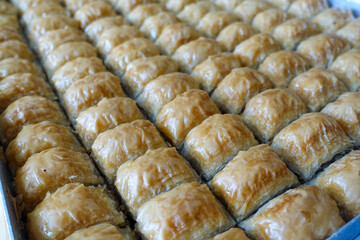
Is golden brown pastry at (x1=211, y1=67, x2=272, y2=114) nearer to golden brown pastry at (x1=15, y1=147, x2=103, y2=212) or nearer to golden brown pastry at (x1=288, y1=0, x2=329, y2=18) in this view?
golden brown pastry at (x1=15, y1=147, x2=103, y2=212)

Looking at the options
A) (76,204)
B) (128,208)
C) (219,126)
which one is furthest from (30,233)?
(219,126)

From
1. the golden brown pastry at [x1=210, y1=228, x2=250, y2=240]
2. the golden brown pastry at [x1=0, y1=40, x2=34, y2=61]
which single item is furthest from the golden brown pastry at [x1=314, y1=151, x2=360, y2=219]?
the golden brown pastry at [x1=0, y1=40, x2=34, y2=61]

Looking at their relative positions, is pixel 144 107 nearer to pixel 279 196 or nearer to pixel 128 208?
pixel 128 208

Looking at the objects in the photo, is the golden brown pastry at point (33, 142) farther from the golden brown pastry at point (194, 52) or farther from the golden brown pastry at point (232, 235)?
the golden brown pastry at point (194, 52)

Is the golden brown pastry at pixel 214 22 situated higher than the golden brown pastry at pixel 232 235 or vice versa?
the golden brown pastry at pixel 214 22

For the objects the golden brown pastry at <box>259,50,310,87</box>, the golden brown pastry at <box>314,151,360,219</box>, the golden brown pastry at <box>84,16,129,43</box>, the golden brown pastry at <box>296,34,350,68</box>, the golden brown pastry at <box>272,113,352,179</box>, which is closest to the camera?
the golden brown pastry at <box>314,151,360,219</box>

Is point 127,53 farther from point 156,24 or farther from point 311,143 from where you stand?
point 311,143

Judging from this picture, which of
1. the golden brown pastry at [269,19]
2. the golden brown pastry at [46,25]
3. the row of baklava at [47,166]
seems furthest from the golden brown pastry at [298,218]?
the golden brown pastry at [46,25]
